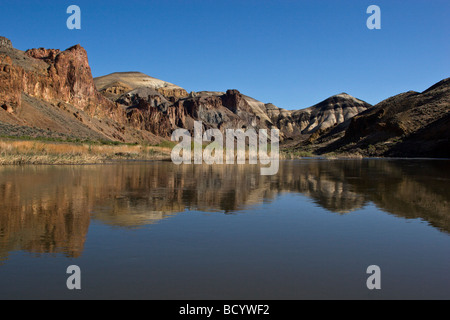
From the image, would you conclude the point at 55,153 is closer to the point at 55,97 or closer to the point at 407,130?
the point at 55,97

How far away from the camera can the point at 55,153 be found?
130ft

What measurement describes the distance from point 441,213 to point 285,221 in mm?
4487

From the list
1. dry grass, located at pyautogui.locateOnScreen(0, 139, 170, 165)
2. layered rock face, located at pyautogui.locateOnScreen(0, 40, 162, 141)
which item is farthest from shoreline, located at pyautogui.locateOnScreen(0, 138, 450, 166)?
layered rock face, located at pyautogui.locateOnScreen(0, 40, 162, 141)

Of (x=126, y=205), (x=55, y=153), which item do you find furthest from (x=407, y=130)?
(x=126, y=205)

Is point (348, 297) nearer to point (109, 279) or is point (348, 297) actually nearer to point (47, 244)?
point (109, 279)

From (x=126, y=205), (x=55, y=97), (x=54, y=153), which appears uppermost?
(x=55, y=97)

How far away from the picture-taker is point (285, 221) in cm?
972

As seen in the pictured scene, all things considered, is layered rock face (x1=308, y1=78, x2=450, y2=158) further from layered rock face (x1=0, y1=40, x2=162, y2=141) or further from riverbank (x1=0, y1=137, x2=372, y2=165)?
layered rock face (x1=0, y1=40, x2=162, y2=141)

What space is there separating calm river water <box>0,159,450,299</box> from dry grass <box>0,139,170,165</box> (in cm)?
2264

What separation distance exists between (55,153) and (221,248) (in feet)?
120

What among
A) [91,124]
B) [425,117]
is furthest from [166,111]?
[425,117]

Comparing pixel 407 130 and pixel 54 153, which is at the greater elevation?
pixel 407 130

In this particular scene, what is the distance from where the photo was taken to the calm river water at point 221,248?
5133 millimetres

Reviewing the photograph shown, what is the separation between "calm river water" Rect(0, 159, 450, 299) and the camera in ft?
16.8
